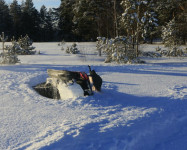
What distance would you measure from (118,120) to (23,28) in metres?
40.5

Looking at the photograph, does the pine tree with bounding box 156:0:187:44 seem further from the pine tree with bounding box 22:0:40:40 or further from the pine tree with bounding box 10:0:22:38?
the pine tree with bounding box 10:0:22:38

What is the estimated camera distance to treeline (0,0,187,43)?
15414 millimetres

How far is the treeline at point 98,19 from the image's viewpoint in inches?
607

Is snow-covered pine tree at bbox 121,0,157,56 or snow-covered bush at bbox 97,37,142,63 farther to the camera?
snow-covered pine tree at bbox 121,0,157,56

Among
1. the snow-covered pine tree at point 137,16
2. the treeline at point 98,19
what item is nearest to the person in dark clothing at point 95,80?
the treeline at point 98,19

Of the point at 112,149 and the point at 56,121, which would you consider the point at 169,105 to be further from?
the point at 56,121

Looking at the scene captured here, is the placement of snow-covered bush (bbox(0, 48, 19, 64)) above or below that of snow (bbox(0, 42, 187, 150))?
above

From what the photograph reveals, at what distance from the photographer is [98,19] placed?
22.5m

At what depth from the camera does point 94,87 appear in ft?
18.0

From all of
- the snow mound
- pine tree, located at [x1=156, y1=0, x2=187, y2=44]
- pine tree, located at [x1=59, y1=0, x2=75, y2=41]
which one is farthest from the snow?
pine tree, located at [x1=59, y1=0, x2=75, y2=41]

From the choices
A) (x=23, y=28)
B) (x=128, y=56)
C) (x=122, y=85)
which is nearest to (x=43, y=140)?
(x=122, y=85)

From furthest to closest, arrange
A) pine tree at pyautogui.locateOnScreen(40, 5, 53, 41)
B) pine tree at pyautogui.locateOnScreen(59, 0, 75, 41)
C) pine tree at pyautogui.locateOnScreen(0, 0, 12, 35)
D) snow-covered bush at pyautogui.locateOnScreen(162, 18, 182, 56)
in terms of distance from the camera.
Answer: pine tree at pyautogui.locateOnScreen(40, 5, 53, 41) → pine tree at pyautogui.locateOnScreen(0, 0, 12, 35) → pine tree at pyautogui.locateOnScreen(59, 0, 75, 41) → snow-covered bush at pyautogui.locateOnScreen(162, 18, 182, 56)

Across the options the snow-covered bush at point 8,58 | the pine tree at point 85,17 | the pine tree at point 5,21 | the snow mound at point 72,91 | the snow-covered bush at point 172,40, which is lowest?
the snow mound at point 72,91

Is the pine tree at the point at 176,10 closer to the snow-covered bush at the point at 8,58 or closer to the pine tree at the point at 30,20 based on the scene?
the snow-covered bush at the point at 8,58
